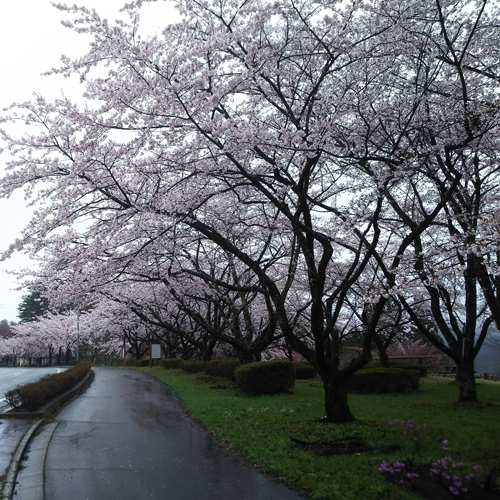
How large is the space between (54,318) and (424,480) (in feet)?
170

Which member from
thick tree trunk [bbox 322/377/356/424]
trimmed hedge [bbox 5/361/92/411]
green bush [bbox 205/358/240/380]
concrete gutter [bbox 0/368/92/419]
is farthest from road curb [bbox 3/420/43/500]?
green bush [bbox 205/358/240/380]

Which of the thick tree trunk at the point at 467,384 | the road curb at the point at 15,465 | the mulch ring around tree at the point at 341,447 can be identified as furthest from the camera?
the thick tree trunk at the point at 467,384

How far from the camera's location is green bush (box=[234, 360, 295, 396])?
1390 cm

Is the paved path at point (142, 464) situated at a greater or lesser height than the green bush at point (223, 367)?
lesser

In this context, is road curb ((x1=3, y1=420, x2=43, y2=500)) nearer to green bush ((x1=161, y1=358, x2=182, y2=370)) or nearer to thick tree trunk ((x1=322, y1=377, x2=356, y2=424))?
thick tree trunk ((x1=322, y1=377, x2=356, y2=424))

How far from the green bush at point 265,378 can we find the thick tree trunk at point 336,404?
5609 millimetres

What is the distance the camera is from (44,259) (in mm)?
12773

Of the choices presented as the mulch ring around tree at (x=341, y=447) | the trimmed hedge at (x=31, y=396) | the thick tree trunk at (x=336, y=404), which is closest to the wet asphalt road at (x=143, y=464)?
the trimmed hedge at (x=31, y=396)

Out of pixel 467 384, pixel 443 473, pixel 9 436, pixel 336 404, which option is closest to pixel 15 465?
pixel 9 436

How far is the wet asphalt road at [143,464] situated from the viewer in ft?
16.4

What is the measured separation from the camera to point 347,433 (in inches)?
292

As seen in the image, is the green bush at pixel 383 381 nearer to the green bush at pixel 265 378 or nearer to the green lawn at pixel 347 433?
the green lawn at pixel 347 433

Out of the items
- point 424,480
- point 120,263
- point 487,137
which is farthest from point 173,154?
point 424,480

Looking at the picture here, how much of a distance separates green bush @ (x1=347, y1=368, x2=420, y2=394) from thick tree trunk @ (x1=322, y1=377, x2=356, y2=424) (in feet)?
22.7
